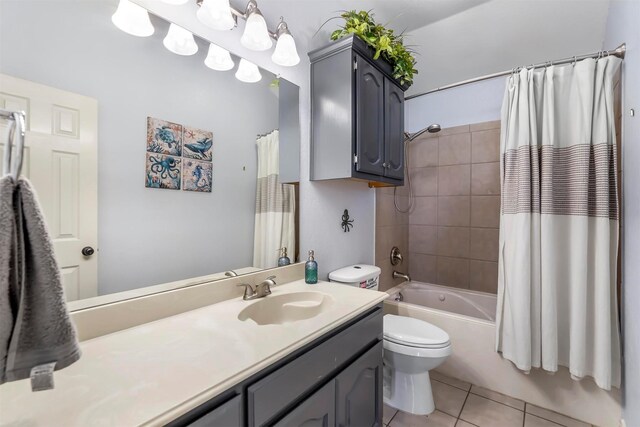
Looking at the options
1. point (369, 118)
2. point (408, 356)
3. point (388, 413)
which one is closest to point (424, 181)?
point (369, 118)

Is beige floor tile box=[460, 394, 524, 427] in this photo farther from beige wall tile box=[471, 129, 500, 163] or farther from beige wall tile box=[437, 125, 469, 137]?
beige wall tile box=[437, 125, 469, 137]

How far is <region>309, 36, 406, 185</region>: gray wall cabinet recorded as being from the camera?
1.57 metres

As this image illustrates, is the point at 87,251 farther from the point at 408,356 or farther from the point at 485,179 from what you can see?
the point at 485,179

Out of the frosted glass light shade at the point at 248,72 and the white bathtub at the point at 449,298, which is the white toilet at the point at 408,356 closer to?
the white bathtub at the point at 449,298

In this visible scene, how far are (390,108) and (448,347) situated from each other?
150 cm

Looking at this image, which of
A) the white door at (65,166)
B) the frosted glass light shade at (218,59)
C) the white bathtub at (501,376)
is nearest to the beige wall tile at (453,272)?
the white bathtub at (501,376)

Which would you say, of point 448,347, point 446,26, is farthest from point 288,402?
point 446,26

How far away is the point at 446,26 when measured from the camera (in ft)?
7.14

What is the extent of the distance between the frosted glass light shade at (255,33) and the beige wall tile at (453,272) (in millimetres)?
2402

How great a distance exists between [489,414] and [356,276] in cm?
110

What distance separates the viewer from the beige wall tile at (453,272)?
8.61ft

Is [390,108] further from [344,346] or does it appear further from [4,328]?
[4,328]

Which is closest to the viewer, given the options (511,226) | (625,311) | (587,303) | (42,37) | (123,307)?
(42,37)

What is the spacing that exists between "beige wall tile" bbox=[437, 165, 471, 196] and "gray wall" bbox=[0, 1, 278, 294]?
2032mm
